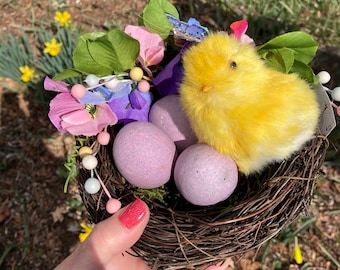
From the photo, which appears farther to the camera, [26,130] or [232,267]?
[26,130]

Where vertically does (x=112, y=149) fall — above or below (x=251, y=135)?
below

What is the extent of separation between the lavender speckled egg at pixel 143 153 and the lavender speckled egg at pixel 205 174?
46mm

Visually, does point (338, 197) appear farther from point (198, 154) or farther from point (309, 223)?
point (198, 154)

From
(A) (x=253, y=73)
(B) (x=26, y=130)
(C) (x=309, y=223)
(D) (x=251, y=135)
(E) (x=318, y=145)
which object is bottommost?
(C) (x=309, y=223)

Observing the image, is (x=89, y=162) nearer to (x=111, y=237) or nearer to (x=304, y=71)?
(x=111, y=237)

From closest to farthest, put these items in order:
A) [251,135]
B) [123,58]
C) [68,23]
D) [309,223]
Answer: [251,135] < [123,58] < [309,223] < [68,23]

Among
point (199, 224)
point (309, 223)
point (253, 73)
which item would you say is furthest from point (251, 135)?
point (309, 223)

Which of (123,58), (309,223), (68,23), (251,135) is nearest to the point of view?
(251,135)

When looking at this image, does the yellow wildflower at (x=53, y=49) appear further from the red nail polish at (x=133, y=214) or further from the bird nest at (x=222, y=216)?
the red nail polish at (x=133, y=214)

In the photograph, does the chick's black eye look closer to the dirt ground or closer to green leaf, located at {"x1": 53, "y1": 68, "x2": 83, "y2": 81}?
green leaf, located at {"x1": 53, "y1": 68, "x2": 83, "y2": 81}

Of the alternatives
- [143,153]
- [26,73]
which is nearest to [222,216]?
[143,153]

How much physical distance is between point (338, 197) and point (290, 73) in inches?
32.0

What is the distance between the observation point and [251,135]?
3.14 ft

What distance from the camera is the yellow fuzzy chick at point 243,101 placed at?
36.9 inches
